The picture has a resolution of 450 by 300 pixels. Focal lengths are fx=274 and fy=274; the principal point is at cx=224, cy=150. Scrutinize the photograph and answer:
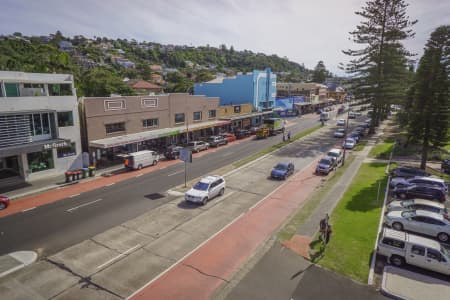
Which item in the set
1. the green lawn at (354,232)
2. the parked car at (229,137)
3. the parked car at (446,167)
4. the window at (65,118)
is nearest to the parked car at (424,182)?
the green lawn at (354,232)

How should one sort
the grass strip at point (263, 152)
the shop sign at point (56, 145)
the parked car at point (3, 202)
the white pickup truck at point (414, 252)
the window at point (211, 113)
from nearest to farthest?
the white pickup truck at point (414, 252), the parked car at point (3, 202), the shop sign at point (56, 145), the grass strip at point (263, 152), the window at point (211, 113)

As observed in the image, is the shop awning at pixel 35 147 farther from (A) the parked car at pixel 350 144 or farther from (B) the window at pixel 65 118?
(A) the parked car at pixel 350 144

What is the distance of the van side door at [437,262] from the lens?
13.4 meters

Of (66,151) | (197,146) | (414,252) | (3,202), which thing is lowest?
(3,202)

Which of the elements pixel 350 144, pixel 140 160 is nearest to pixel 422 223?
pixel 140 160

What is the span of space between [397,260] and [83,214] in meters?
20.6

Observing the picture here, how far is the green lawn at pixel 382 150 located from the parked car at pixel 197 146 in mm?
24962

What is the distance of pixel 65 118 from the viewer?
98.7ft

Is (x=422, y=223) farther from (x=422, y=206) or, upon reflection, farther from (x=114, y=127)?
(x=114, y=127)

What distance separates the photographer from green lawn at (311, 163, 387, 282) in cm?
1442

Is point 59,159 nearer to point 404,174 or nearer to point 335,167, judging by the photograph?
point 335,167

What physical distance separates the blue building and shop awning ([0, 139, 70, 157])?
1742 inches

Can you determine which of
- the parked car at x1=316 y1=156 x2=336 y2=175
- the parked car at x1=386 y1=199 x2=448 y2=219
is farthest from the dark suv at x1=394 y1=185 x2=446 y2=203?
the parked car at x1=316 y1=156 x2=336 y2=175

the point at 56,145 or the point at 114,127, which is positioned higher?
the point at 114,127
